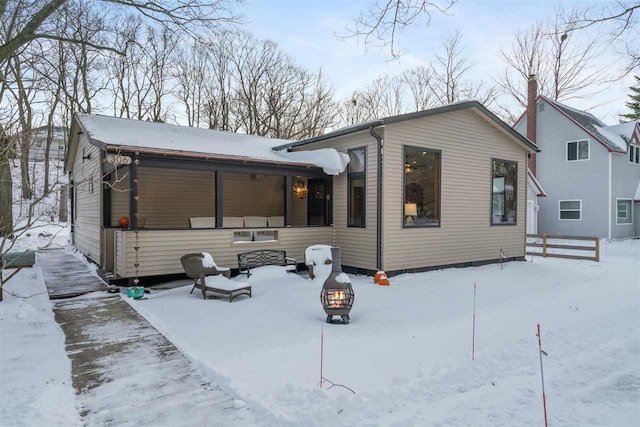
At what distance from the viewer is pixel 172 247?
25.9 feet

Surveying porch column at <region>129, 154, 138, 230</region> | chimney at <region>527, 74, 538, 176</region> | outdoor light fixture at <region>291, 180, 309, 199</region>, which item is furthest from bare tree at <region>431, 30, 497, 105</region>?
porch column at <region>129, 154, 138, 230</region>

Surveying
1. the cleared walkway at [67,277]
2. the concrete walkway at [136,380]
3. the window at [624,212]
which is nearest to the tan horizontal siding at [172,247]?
the cleared walkway at [67,277]

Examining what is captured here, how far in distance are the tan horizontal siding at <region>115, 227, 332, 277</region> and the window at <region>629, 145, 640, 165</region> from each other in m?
18.9

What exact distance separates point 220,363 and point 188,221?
895 cm

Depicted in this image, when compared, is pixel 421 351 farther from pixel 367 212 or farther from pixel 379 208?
pixel 367 212

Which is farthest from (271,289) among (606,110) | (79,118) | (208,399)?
(606,110)

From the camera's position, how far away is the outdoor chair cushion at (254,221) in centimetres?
1285

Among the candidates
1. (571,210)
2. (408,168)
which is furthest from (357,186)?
(571,210)

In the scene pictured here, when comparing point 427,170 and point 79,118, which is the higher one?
point 79,118

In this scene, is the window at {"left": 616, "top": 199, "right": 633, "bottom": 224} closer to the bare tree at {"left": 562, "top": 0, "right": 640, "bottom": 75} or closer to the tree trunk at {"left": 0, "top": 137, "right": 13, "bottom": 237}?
the bare tree at {"left": 562, "top": 0, "right": 640, "bottom": 75}

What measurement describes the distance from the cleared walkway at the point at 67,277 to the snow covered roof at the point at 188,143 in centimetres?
271

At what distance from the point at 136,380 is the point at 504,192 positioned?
10816 mm

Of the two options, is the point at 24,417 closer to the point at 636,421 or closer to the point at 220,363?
the point at 220,363

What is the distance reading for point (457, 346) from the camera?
14.8 feet
